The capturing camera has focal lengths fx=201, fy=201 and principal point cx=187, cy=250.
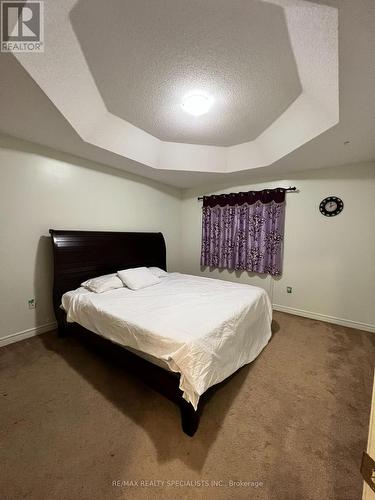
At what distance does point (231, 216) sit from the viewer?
151 inches

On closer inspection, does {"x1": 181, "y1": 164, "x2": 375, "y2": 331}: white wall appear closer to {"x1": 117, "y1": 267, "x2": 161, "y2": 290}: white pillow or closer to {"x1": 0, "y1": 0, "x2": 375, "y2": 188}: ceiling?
{"x1": 0, "y1": 0, "x2": 375, "y2": 188}: ceiling

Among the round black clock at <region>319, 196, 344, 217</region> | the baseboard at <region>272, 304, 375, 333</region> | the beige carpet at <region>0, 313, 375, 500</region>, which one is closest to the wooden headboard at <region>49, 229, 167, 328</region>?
the beige carpet at <region>0, 313, 375, 500</region>

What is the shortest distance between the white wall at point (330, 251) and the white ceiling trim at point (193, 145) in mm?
930

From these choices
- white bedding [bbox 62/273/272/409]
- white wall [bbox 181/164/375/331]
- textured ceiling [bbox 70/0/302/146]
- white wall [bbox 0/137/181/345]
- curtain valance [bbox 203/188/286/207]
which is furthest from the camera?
curtain valance [bbox 203/188/286/207]

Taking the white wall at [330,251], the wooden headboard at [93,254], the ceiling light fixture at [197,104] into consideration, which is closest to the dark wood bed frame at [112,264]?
the wooden headboard at [93,254]

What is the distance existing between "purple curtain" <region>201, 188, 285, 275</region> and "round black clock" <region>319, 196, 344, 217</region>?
56 centimetres

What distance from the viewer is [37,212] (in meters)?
2.49

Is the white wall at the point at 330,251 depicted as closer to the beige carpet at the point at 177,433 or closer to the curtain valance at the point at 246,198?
the curtain valance at the point at 246,198

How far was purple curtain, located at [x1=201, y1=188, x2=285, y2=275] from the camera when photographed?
344cm

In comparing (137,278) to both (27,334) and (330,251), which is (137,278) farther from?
(330,251)

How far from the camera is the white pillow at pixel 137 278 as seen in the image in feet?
8.68

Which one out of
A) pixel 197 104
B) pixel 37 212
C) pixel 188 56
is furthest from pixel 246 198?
pixel 37 212

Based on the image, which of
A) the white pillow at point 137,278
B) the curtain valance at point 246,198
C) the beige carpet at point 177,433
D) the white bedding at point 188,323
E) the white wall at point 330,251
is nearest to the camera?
the beige carpet at point 177,433

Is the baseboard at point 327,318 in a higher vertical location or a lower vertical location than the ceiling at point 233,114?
lower
